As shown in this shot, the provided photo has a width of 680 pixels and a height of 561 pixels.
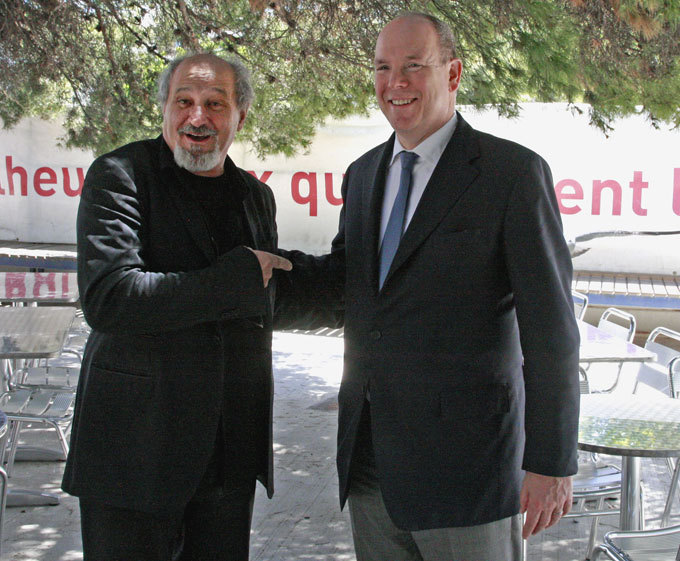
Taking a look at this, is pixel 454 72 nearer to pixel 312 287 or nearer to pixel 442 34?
pixel 442 34

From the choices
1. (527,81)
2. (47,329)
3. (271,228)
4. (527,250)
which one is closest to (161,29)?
(47,329)

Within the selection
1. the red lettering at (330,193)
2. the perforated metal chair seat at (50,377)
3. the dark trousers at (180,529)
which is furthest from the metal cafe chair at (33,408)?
the red lettering at (330,193)

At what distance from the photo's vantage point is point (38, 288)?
6.07 metres

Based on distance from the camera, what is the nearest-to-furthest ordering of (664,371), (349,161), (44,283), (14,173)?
1. (664,371)
2. (44,283)
3. (349,161)
4. (14,173)

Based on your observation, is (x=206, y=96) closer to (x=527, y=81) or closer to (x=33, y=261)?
(x=527, y=81)

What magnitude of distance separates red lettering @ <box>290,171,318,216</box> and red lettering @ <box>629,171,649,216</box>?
14.3 feet

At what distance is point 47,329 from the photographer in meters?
4.49

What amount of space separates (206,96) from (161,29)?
399 cm

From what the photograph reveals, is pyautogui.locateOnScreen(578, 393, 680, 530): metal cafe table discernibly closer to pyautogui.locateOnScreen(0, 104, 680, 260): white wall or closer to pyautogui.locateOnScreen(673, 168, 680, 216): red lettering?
pyautogui.locateOnScreen(0, 104, 680, 260): white wall

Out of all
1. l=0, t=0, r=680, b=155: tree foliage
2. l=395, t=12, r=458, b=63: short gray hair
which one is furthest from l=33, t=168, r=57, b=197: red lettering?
l=395, t=12, r=458, b=63: short gray hair

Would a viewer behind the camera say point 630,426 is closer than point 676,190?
Yes

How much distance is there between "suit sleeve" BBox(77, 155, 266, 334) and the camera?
68.6 inches

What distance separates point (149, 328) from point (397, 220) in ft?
2.22

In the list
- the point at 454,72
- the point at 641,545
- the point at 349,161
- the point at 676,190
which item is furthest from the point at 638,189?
the point at 454,72
